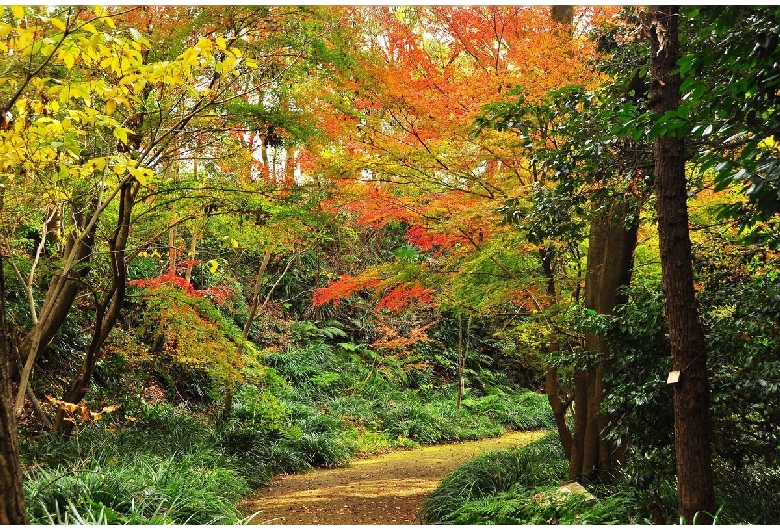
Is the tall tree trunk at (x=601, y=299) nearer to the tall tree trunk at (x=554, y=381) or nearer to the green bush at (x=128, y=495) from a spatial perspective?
the tall tree trunk at (x=554, y=381)

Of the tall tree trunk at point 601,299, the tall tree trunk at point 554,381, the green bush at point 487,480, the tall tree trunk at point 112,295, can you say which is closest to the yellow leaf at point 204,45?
the tall tree trunk at point 112,295

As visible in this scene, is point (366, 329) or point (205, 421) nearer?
point (205, 421)

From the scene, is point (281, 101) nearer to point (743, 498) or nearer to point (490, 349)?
point (743, 498)

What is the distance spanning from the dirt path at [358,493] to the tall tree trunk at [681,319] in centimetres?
387

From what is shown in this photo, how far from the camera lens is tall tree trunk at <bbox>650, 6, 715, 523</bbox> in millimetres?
3697

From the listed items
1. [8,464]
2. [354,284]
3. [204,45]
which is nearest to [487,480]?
[354,284]

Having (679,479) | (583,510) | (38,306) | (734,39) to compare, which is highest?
(734,39)

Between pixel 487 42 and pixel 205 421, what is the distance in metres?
7.32

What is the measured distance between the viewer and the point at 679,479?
3.77 metres

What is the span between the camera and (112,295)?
7027 millimetres

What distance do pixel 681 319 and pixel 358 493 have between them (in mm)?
5532

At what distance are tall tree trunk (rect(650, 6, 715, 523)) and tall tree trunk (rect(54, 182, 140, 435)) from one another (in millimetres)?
4763

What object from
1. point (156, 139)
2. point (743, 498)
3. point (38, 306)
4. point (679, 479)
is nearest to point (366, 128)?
point (156, 139)

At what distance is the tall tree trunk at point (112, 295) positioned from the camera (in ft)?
20.0
